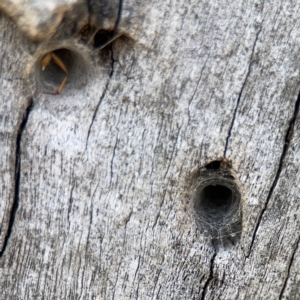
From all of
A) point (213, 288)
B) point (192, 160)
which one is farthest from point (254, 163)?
point (213, 288)

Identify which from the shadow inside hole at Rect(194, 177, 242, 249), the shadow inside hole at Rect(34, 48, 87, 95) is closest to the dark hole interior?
the shadow inside hole at Rect(194, 177, 242, 249)

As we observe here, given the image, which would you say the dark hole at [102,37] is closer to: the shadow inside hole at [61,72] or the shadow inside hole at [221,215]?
the shadow inside hole at [61,72]

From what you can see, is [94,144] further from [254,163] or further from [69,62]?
[254,163]

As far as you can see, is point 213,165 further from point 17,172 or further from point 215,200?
point 17,172

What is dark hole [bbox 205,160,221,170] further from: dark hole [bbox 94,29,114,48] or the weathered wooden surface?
dark hole [bbox 94,29,114,48]

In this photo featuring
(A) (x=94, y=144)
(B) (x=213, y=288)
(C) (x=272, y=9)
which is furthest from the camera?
(B) (x=213, y=288)

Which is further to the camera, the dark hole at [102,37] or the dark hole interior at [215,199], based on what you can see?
the dark hole interior at [215,199]

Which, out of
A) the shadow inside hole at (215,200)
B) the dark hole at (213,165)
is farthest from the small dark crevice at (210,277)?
Answer: the dark hole at (213,165)
